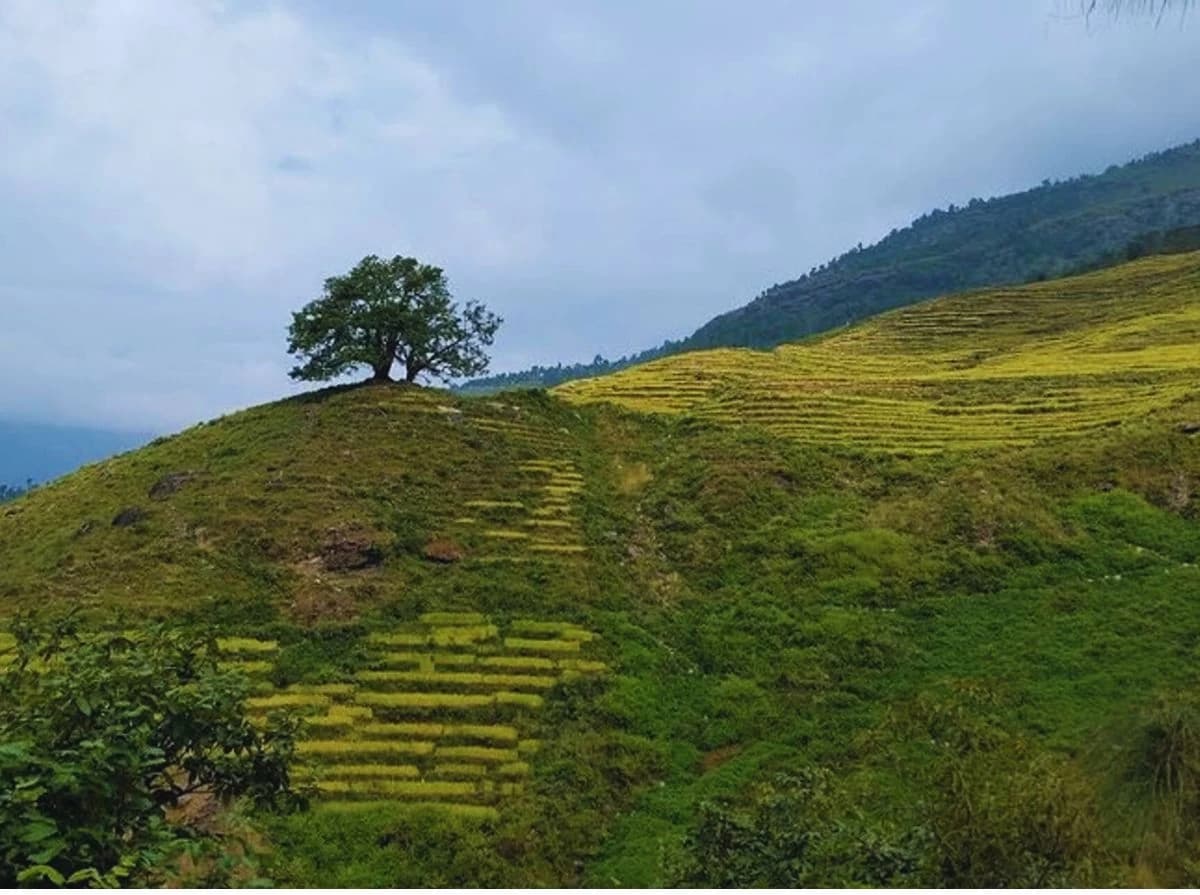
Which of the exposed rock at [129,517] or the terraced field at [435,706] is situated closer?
the terraced field at [435,706]

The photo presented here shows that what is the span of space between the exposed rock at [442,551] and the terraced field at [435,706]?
461 cm

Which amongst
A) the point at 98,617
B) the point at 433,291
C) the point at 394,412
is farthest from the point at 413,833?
the point at 433,291

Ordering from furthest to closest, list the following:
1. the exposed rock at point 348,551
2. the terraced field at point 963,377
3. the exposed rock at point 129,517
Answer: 1. the terraced field at point 963,377
2. the exposed rock at point 129,517
3. the exposed rock at point 348,551

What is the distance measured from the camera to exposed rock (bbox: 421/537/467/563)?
130ft

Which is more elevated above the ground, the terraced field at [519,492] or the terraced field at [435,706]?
the terraced field at [519,492]

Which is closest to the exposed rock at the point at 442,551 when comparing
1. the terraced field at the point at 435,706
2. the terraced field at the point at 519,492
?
the terraced field at the point at 519,492

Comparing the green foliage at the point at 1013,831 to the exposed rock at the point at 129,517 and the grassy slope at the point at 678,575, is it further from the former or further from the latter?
the exposed rock at the point at 129,517

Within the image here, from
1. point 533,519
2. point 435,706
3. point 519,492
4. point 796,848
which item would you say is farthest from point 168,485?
point 796,848

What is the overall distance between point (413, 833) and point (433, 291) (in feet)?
134

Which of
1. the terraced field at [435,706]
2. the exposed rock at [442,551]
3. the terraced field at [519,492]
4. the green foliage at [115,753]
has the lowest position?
the terraced field at [435,706]

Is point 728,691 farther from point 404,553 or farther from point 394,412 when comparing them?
point 394,412

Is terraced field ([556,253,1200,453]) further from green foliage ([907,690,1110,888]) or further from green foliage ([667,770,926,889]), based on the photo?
green foliage ([907,690,1110,888])

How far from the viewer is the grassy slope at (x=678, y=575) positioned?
25.0 m

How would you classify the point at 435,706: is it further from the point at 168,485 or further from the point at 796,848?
the point at 168,485
